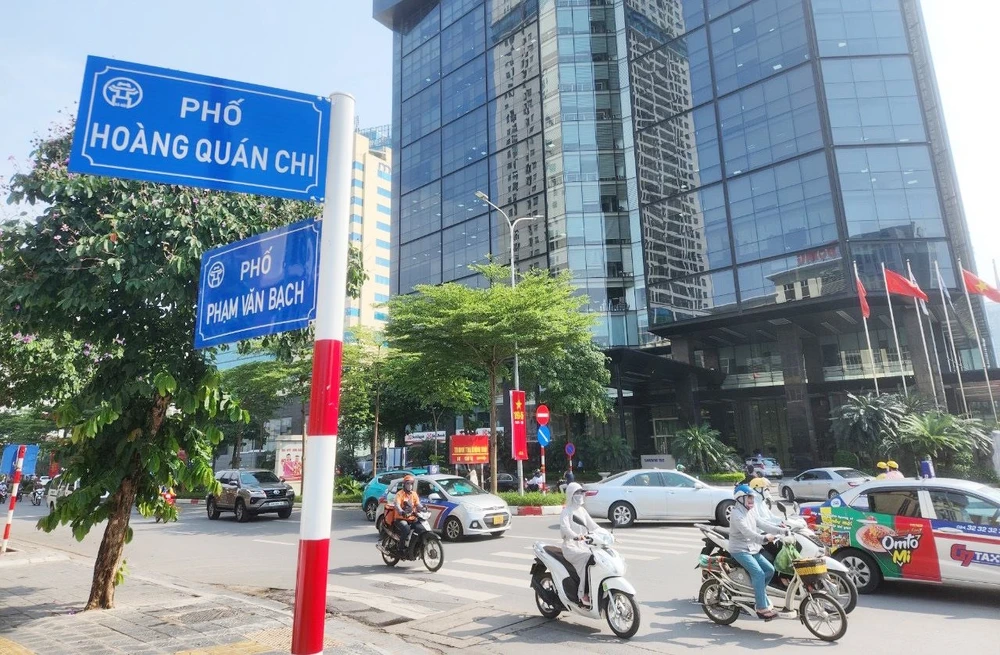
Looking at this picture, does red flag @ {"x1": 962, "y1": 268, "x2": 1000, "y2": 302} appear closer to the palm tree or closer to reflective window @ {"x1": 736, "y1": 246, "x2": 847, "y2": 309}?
reflective window @ {"x1": 736, "y1": 246, "x2": 847, "y2": 309}

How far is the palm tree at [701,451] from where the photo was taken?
32.3 metres

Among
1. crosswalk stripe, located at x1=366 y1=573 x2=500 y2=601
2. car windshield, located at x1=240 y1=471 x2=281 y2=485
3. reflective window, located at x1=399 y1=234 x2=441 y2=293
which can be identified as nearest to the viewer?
crosswalk stripe, located at x1=366 y1=573 x2=500 y2=601

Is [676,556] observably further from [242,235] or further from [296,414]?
[296,414]

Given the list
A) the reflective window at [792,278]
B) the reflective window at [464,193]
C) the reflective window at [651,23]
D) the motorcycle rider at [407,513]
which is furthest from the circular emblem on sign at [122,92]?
the reflective window at [464,193]

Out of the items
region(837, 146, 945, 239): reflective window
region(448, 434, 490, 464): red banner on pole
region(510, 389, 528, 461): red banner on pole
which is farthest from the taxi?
region(837, 146, 945, 239): reflective window

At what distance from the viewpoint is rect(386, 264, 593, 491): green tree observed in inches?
789

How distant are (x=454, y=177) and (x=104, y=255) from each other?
194ft

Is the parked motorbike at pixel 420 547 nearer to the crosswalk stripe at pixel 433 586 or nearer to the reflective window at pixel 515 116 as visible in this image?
the crosswalk stripe at pixel 433 586

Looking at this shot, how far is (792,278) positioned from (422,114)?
4682 centimetres

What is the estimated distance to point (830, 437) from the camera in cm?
3925

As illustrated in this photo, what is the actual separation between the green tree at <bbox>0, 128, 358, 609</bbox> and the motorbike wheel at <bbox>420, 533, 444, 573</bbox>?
189 inches

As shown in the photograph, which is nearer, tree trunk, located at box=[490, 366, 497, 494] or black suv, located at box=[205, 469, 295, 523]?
black suv, located at box=[205, 469, 295, 523]

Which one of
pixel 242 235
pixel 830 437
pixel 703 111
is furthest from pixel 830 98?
pixel 242 235

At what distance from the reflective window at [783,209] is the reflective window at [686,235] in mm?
1103
